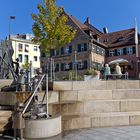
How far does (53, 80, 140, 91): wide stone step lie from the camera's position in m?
12.4

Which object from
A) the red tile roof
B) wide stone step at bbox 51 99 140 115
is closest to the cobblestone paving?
wide stone step at bbox 51 99 140 115

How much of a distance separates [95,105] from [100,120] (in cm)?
98

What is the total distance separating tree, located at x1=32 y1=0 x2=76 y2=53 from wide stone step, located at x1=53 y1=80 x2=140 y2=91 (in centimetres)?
1564

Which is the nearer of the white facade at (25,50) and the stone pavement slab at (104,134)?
the stone pavement slab at (104,134)

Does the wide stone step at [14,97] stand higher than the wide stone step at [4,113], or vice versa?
the wide stone step at [14,97]

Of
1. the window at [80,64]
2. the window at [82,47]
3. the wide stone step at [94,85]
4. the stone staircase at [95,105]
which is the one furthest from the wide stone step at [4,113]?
the window at [82,47]

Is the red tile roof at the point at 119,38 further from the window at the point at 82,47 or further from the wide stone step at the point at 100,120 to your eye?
the wide stone step at the point at 100,120

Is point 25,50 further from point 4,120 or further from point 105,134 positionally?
point 105,134

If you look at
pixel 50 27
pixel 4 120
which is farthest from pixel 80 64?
pixel 4 120

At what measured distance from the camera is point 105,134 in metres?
8.53

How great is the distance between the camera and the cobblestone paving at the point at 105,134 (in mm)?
8016

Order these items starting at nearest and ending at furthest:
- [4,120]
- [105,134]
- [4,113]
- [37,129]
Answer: [37,129] < [105,134] < [4,120] < [4,113]

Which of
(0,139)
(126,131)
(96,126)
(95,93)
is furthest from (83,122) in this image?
(0,139)

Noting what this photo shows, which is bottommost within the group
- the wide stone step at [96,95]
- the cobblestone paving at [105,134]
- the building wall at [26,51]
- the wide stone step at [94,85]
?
the cobblestone paving at [105,134]
